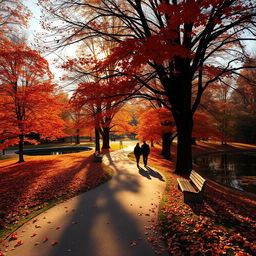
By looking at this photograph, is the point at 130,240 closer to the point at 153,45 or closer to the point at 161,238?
the point at 161,238

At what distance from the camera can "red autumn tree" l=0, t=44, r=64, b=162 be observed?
1295 centimetres

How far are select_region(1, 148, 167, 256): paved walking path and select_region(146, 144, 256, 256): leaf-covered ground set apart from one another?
1.53 feet

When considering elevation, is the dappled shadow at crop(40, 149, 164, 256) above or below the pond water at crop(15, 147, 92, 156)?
above

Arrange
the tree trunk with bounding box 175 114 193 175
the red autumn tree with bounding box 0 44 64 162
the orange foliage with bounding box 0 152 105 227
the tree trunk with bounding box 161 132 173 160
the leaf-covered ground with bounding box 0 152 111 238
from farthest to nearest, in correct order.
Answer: the tree trunk with bounding box 161 132 173 160
the red autumn tree with bounding box 0 44 64 162
the tree trunk with bounding box 175 114 193 175
the orange foliage with bounding box 0 152 105 227
the leaf-covered ground with bounding box 0 152 111 238

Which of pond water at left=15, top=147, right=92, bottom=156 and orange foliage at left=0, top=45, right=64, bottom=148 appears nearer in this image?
orange foliage at left=0, top=45, right=64, bottom=148

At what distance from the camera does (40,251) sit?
3.64 metres

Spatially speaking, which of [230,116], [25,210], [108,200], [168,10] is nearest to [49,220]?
[25,210]

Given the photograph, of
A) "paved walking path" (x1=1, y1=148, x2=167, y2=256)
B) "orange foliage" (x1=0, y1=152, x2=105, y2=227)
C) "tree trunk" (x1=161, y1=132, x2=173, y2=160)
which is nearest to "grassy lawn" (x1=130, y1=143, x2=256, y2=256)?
"paved walking path" (x1=1, y1=148, x2=167, y2=256)

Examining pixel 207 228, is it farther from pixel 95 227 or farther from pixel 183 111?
pixel 183 111

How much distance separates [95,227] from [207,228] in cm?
281

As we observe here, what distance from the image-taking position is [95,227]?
4.47 meters

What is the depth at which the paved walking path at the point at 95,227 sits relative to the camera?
3660 millimetres

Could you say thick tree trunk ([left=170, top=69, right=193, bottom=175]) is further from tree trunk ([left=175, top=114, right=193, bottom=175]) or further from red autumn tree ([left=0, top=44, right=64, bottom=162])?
red autumn tree ([left=0, top=44, right=64, bottom=162])

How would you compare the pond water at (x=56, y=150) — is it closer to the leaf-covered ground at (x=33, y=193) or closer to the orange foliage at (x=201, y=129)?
the orange foliage at (x=201, y=129)
